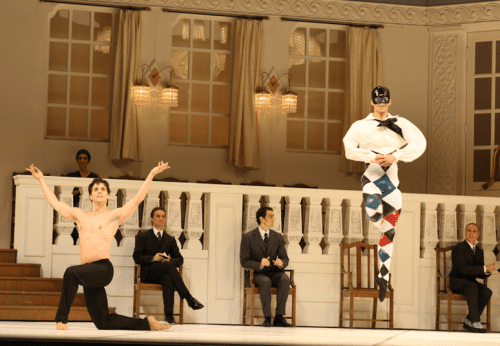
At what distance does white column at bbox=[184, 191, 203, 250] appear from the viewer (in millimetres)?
7151

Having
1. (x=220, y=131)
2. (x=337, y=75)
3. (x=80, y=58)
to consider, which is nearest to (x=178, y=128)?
(x=220, y=131)

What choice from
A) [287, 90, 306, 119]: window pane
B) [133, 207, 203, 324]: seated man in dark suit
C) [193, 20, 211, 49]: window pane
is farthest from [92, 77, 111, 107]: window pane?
[133, 207, 203, 324]: seated man in dark suit

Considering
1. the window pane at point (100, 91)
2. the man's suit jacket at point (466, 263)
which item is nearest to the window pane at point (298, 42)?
the window pane at point (100, 91)

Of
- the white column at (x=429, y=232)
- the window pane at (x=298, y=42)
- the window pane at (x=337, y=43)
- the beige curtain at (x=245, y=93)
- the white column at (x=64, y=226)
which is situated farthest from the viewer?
the window pane at (x=337, y=43)

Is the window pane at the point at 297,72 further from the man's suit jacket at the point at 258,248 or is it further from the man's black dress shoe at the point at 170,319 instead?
the man's black dress shoe at the point at 170,319

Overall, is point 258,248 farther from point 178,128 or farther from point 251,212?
point 178,128

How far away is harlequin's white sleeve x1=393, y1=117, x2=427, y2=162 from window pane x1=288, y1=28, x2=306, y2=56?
5297 mm

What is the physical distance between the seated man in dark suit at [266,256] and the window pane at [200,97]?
359cm

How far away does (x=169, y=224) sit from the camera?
7070 mm

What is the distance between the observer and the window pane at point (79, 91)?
9.91 m

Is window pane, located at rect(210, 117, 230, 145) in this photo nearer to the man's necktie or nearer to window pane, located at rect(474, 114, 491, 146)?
window pane, located at rect(474, 114, 491, 146)

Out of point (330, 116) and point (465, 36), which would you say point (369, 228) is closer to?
point (330, 116)

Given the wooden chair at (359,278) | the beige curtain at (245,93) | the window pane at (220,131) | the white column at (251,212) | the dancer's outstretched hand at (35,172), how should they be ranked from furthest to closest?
the window pane at (220,131) < the beige curtain at (245,93) < the white column at (251,212) < the wooden chair at (359,278) < the dancer's outstretched hand at (35,172)

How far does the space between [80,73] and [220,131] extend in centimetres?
203
